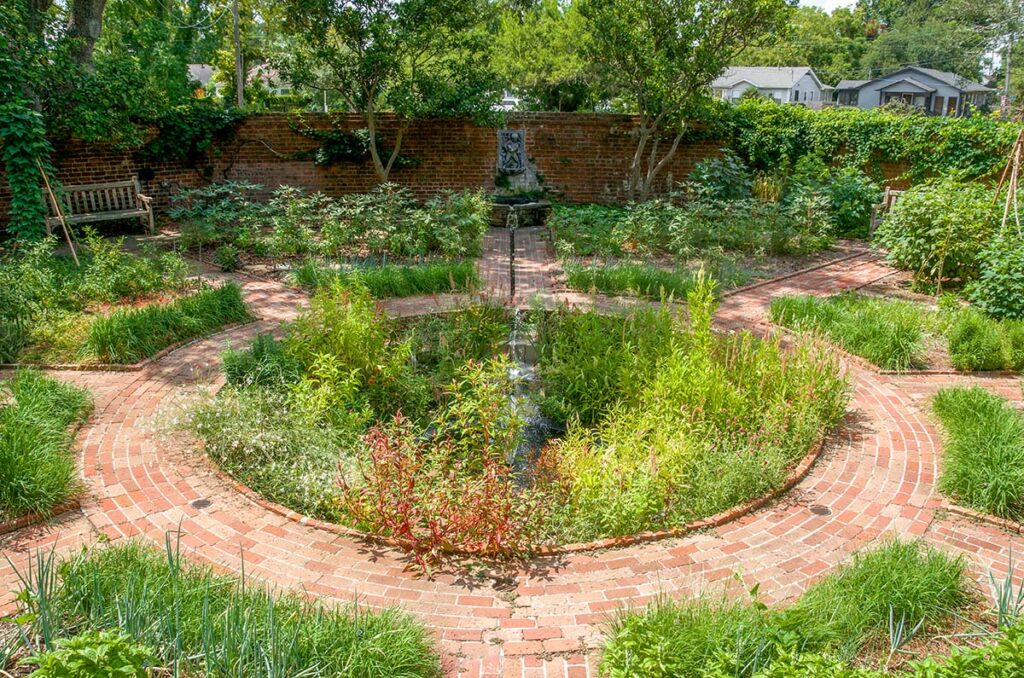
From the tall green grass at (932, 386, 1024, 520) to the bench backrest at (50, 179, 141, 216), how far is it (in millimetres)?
10399

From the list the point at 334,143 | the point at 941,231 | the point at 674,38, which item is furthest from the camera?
the point at 334,143

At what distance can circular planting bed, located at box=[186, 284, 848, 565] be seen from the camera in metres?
3.86

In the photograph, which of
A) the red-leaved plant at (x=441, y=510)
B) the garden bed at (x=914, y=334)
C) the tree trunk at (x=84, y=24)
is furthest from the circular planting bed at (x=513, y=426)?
the tree trunk at (x=84, y=24)

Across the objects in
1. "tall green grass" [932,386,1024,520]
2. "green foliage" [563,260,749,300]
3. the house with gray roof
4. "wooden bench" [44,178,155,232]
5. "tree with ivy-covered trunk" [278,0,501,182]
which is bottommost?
"tall green grass" [932,386,1024,520]

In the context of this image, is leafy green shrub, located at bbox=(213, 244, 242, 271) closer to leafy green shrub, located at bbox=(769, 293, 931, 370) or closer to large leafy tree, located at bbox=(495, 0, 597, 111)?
leafy green shrub, located at bbox=(769, 293, 931, 370)

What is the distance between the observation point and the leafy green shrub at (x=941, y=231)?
307 inches

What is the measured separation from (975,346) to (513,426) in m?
4.32

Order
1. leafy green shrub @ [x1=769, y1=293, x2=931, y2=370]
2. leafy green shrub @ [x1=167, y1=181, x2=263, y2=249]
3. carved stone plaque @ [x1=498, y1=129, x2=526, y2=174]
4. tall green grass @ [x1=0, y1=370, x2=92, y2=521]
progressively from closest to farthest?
1. tall green grass @ [x1=0, y1=370, x2=92, y2=521]
2. leafy green shrub @ [x1=769, y1=293, x2=931, y2=370]
3. leafy green shrub @ [x1=167, y1=181, x2=263, y2=249]
4. carved stone plaque @ [x1=498, y1=129, x2=526, y2=174]

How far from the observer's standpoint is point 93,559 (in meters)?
3.08

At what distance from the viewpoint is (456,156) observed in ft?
42.5

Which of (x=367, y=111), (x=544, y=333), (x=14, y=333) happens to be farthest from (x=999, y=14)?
(x=14, y=333)

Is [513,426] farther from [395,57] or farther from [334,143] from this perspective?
[334,143]

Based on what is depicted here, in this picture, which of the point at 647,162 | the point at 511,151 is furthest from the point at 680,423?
the point at 647,162

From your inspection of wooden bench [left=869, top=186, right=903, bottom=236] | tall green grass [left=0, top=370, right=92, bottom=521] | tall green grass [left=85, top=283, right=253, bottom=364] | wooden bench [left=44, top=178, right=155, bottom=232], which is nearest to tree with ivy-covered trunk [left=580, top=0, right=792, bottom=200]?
wooden bench [left=869, top=186, right=903, bottom=236]
